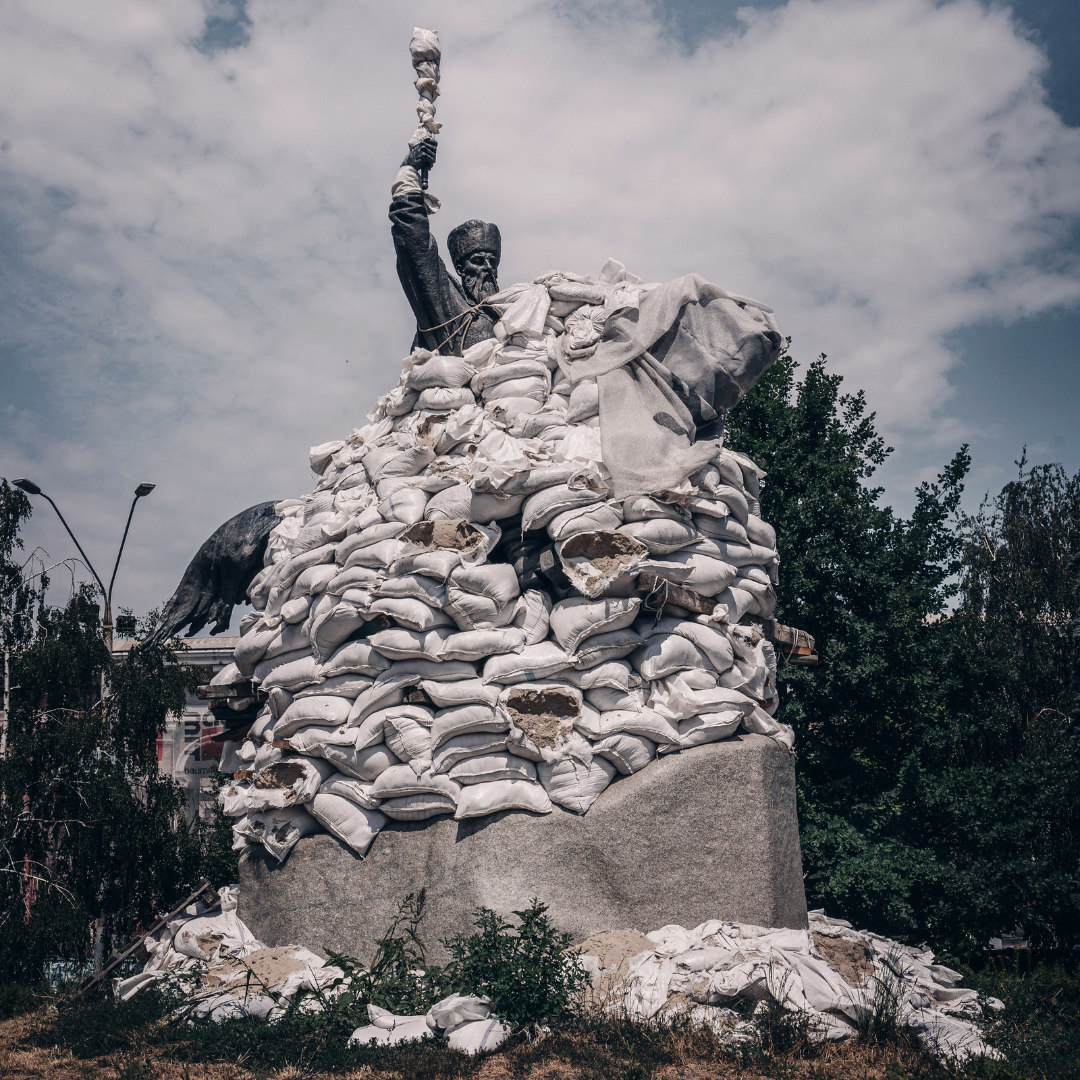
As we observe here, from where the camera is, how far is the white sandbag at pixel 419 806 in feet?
17.6

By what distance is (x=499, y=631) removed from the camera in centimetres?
559

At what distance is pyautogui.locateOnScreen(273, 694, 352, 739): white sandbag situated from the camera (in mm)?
5742

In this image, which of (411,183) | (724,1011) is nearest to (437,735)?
(724,1011)

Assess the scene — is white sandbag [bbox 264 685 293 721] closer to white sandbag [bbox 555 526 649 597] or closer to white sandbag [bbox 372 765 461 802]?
white sandbag [bbox 372 765 461 802]

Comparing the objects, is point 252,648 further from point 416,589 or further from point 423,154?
→ point 423,154

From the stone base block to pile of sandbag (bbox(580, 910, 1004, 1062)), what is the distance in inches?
6.6

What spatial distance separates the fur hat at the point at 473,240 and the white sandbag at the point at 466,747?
4369mm

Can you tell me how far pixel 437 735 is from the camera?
5398 mm

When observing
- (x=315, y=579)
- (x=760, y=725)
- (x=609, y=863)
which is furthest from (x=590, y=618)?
(x=315, y=579)

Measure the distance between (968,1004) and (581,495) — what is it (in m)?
3.68

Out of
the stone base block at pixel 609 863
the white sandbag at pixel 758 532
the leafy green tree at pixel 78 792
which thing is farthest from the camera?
the leafy green tree at pixel 78 792

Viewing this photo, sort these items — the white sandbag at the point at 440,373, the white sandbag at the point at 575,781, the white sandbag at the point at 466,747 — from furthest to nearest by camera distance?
the white sandbag at the point at 440,373
the white sandbag at the point at 466,747
the white sandbag at the point at 575,781

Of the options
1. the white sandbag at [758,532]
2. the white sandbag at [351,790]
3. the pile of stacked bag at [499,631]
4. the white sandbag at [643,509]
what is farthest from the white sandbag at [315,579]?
the white sandbag at [758,532]

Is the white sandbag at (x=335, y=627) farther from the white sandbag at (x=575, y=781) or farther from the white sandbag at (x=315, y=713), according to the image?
the white sandbag at (x=575, y=781)
